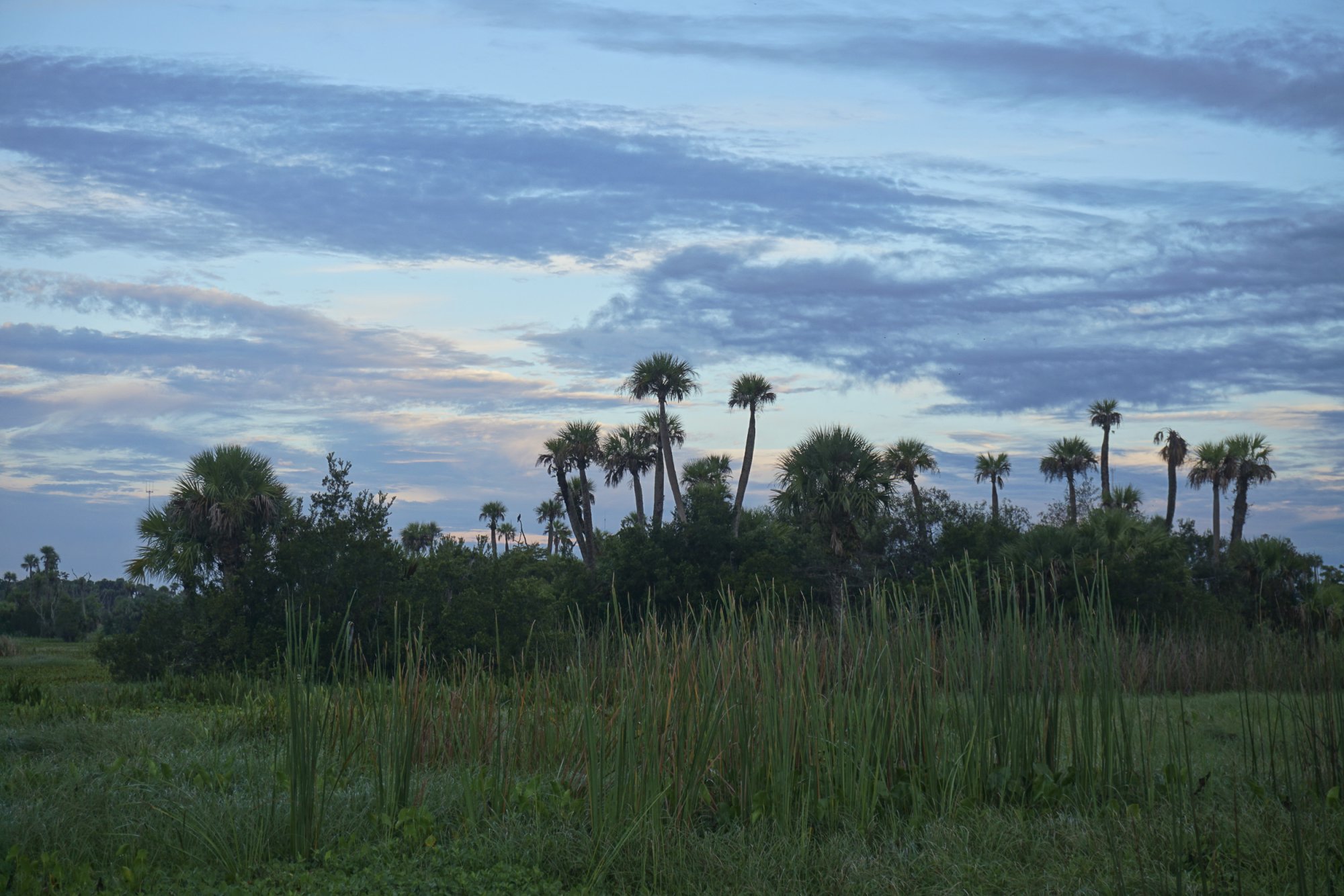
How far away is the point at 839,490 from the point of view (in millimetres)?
29344

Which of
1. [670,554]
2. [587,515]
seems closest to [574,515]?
[587,515]

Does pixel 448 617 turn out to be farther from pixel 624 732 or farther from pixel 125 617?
pixel 125 617

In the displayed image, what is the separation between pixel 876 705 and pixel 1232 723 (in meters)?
8.44

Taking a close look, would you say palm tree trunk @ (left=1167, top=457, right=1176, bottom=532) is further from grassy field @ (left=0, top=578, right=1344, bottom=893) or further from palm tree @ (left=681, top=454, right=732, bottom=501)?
grassy field @ (left=0, top=578, right=1344, bottom=893)

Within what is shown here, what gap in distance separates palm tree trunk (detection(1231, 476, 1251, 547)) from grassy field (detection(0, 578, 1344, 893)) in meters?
35.9

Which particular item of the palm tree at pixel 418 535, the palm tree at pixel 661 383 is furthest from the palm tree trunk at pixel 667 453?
the palm tree at pixel 418 535

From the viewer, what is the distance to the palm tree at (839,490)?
2914 centimetres

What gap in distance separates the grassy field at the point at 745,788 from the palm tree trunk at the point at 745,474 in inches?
1058

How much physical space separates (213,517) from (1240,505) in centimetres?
3585

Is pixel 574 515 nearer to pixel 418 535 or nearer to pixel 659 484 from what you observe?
pixel 659 484

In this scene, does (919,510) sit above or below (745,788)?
above

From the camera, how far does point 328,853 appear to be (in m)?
5.41

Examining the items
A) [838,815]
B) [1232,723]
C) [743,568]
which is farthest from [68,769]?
[743,568]

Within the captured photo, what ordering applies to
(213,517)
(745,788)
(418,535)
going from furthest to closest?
(418,535) → (213,517) → (745,788)
